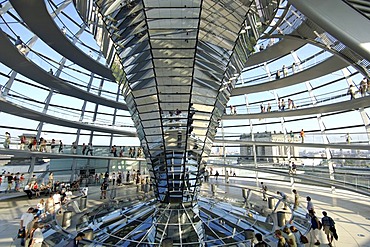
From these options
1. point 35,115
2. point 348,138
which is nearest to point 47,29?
point 35,115

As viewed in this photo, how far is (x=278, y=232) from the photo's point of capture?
5906 millimetres

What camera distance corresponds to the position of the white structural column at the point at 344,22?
3609 millimetres

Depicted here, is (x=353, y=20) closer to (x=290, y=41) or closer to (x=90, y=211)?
(x=90, y=211)

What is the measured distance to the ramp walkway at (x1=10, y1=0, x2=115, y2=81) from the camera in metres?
10.5

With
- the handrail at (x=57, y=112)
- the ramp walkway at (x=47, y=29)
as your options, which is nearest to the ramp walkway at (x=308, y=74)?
the ramp walkway at (x=47, y=29)

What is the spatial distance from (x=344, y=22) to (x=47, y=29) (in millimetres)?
14872

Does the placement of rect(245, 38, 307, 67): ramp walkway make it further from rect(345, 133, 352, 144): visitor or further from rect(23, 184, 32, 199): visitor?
rect(23, 184, 32, 199): visitor

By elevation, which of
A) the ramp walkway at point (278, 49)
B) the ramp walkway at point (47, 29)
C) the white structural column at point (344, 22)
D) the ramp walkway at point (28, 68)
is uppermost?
the ramp walkway at point (278, 49)

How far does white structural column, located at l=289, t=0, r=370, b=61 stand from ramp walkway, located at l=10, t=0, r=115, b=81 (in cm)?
1159

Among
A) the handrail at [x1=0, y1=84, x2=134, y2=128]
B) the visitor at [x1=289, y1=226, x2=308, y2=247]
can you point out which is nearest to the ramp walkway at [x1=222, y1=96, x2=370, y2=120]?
the visitor at [x1=289, y1=226, x2=308, y2=247]

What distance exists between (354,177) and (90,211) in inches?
562

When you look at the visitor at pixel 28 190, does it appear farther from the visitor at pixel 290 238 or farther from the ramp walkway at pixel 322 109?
the ramp walkway at pixel 322 109

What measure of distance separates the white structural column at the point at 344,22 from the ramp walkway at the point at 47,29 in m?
11.6

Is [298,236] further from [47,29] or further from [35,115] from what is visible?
[35,115]
